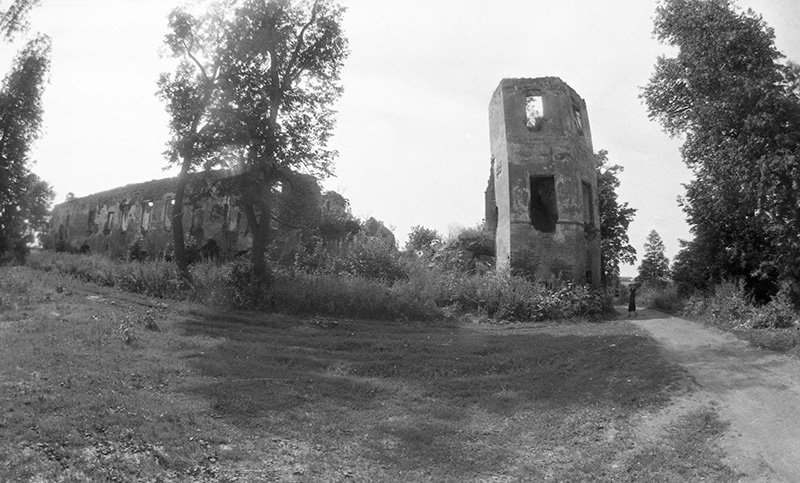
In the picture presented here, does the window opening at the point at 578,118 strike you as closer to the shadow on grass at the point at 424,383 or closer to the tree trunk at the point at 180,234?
the shadow on grass at the point at 424,383

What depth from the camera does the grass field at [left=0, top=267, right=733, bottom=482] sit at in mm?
6168

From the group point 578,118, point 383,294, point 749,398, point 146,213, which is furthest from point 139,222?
point 749,398

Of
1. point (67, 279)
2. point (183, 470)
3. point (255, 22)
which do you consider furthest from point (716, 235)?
point (67, 279)

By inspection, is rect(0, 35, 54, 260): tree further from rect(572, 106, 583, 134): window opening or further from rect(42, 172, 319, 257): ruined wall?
rect(572, 106, 583, 134): window opening

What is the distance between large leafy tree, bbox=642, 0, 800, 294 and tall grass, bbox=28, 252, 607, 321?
4.85m

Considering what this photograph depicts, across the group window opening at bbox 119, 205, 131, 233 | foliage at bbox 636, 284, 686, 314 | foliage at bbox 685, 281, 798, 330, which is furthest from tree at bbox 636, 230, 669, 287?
window opening at bbox 119, 205, 131, 233

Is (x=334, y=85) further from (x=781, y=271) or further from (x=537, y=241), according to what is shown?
(x=781, y=271)

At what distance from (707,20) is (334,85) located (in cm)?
1113

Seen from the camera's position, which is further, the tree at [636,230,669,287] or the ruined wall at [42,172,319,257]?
the tree at [636,230,669,287]

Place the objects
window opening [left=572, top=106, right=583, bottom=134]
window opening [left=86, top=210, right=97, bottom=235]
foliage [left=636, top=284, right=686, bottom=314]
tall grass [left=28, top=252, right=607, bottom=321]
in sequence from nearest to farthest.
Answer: tall grass [left=28, top=252, right=607, bottom=321], foliage [left=636, top=284, right=686, bottom=314], window opening [left=572, top=106, right=583, bottom=134], window opening [left=86, top=210, right=97, bottom=235]

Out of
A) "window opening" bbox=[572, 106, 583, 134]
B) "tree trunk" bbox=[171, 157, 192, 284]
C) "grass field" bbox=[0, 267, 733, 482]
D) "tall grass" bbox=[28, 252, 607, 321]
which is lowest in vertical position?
"grass field" bbox=[0, 267, 733, 482]

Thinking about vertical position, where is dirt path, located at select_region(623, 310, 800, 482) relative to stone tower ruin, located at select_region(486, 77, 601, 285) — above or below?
below

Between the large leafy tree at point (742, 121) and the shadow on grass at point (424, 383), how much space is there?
15.6ft

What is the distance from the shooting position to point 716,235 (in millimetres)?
19688
